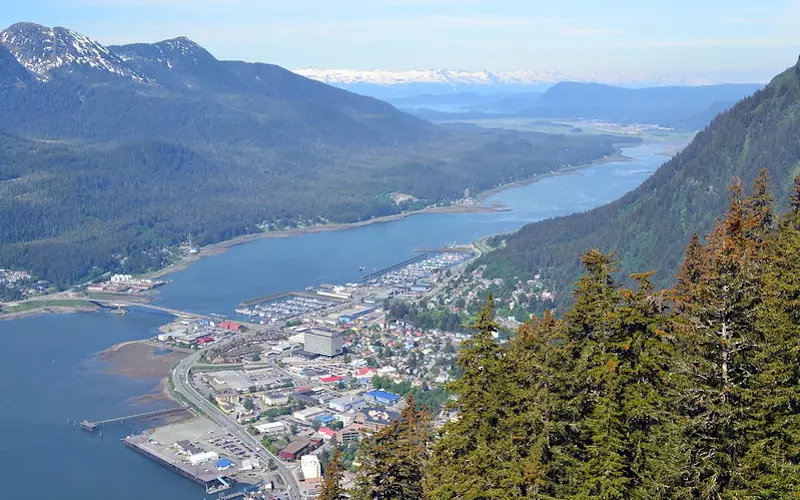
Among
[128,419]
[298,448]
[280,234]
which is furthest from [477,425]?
[280,234]

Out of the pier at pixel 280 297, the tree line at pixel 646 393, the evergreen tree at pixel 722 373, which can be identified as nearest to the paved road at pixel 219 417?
the pier at pixel 280 297

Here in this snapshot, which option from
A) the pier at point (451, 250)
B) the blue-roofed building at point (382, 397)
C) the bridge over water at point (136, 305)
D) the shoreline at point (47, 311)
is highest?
the pier at point (451, 250)

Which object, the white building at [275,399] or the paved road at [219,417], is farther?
the white building at [275,399]

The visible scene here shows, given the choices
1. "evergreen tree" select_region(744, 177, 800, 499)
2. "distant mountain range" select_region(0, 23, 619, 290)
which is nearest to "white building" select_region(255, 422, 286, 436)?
"evergreen tree" select_region(744, 177, 800, 499)

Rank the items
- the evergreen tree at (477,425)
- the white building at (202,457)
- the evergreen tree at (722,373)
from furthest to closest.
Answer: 1. the white building at (202,457)
2. the evergreen tree at (477,425)
3. the evergreen tree at (722,373)

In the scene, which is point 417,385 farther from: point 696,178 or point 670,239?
point 696,178

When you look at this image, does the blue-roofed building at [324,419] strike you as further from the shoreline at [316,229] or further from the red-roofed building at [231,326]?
the shoreline at [316,229]

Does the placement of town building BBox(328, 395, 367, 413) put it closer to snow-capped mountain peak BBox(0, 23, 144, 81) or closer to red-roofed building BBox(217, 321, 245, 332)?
red-roofed building BBox(217, 321, 245, 332)

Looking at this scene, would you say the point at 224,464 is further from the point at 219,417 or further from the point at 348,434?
the point at 219,417
